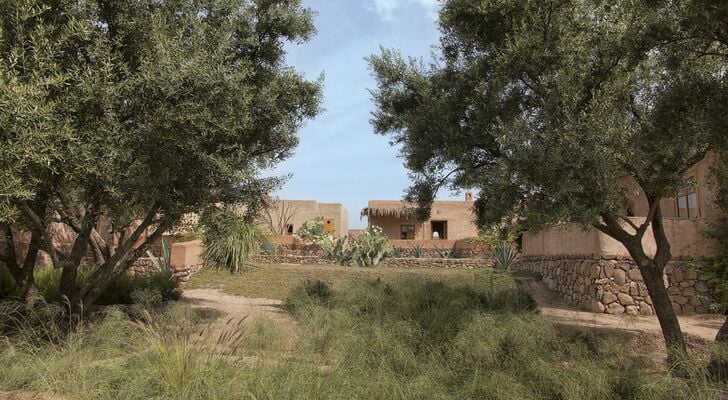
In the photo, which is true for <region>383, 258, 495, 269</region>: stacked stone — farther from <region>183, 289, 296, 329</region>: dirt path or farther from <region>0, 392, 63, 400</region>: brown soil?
<region>0, 392, 63, 400</region>: brown soil

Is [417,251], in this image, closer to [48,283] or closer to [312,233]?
[312,233]

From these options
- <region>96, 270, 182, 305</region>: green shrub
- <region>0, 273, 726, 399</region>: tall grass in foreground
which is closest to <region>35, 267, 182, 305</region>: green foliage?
<region>96, 270, 182, 305</region>: green shrub

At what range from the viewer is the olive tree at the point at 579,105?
6496mm

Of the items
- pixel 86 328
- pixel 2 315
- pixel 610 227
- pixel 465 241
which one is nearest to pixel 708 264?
pixel 610 227

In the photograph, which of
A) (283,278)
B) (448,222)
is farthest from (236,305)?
(448,222)

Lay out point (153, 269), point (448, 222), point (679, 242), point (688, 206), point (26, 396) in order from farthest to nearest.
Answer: point (448, 222) < point (153, 269) < point (688, 206) < point (679, 242) < point (26, 396)

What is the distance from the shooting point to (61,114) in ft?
21.3

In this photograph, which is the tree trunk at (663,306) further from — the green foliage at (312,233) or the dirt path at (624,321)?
the green foliage at (312,233)

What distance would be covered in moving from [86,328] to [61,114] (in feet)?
12.7

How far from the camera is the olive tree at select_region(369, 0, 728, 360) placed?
6.50 m

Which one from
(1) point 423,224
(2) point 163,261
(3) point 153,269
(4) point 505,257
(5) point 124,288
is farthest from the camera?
(1) point 423,224

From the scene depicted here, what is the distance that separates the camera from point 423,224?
38.8 meters

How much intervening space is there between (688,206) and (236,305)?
12.9 meters

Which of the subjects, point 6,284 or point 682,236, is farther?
point 682,236
